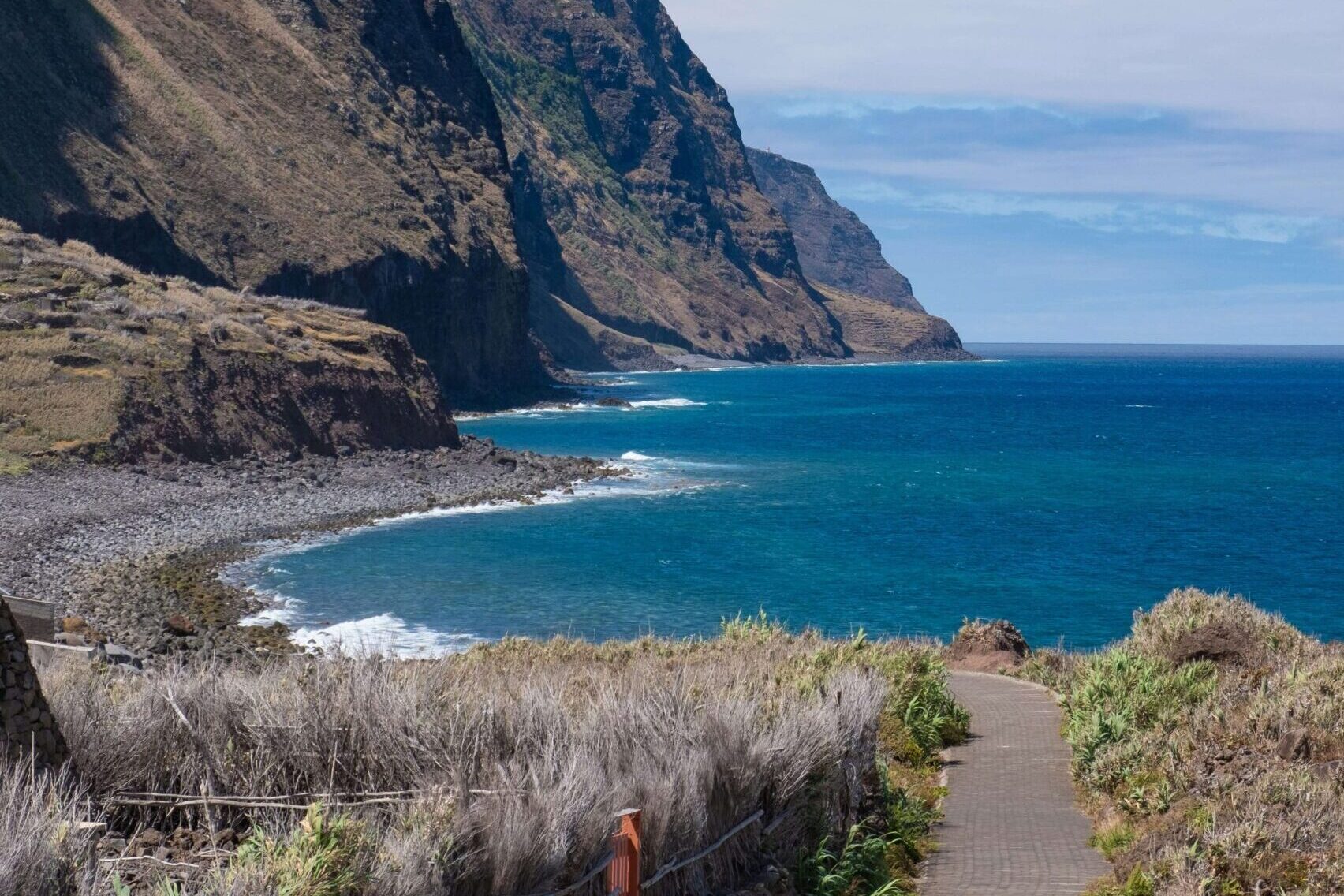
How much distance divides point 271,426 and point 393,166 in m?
52.8

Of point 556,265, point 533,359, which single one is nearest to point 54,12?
point 533,359

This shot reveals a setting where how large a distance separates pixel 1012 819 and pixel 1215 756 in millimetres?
2075

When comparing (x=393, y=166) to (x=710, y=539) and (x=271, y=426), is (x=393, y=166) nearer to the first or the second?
(x=271, y=426)

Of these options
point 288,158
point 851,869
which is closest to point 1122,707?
point 851,869

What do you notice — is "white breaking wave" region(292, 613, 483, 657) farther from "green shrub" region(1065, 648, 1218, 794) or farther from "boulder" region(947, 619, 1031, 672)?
"green shrub" region(1065, 648, 1218, 794)

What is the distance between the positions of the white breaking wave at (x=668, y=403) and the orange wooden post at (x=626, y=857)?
11180 cm

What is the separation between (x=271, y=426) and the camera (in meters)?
56.7

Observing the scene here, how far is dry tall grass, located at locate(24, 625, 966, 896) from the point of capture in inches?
276

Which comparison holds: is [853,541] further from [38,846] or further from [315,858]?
[38,846]

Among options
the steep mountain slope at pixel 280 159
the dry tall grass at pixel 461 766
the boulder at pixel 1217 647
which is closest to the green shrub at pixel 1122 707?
the boulder at pixel 1217 647

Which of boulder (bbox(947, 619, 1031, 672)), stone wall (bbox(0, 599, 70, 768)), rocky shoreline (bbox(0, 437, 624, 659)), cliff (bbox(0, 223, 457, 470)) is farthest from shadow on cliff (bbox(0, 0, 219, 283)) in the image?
stone wall (bbox(0, 599, 70, 768))

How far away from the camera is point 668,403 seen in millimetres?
126750

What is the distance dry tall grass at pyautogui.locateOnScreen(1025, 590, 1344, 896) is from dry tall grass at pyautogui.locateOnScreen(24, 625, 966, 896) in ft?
9.11

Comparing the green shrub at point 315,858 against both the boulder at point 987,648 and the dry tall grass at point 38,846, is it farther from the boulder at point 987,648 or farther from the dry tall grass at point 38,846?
the boulder at point 987,648
